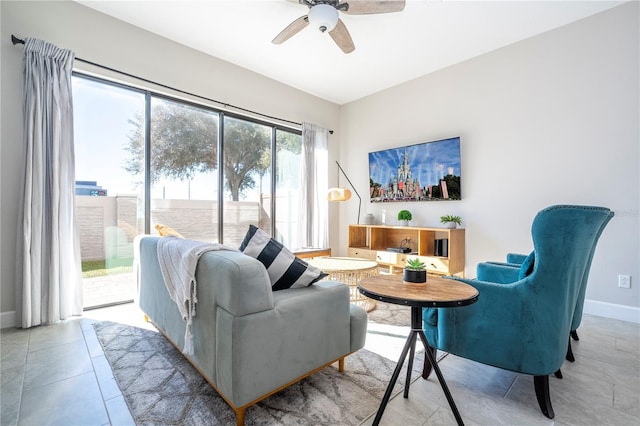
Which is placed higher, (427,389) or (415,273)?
(415,273)

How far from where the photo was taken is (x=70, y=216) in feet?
8.40

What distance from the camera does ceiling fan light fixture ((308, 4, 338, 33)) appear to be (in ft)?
7.32

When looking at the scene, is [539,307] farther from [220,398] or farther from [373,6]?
[373,6]

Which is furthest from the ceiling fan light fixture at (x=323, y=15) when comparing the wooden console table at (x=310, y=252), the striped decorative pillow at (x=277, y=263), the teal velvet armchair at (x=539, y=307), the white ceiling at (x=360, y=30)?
the wooden console table at (x=310, y=252)

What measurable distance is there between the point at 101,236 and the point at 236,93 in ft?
7.39

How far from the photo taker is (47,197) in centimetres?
247

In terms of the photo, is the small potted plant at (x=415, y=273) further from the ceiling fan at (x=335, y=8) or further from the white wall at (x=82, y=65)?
the white wall at (x=82, y=65)

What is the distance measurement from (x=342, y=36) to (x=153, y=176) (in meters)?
2.38

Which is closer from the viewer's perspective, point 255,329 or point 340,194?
point 255,329

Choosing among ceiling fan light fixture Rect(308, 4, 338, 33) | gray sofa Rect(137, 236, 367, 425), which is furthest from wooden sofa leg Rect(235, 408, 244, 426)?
ceiling fan light fixture Rect(308, 4, 338, 33)

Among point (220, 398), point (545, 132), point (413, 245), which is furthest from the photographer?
point (413, 245)

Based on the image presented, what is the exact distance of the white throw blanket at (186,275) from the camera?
1408mm

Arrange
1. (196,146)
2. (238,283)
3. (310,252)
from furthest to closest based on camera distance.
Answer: (310,252) → (196,146) → (238,283)

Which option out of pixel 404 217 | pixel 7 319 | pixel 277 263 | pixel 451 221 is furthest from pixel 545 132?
pixel 7 319
